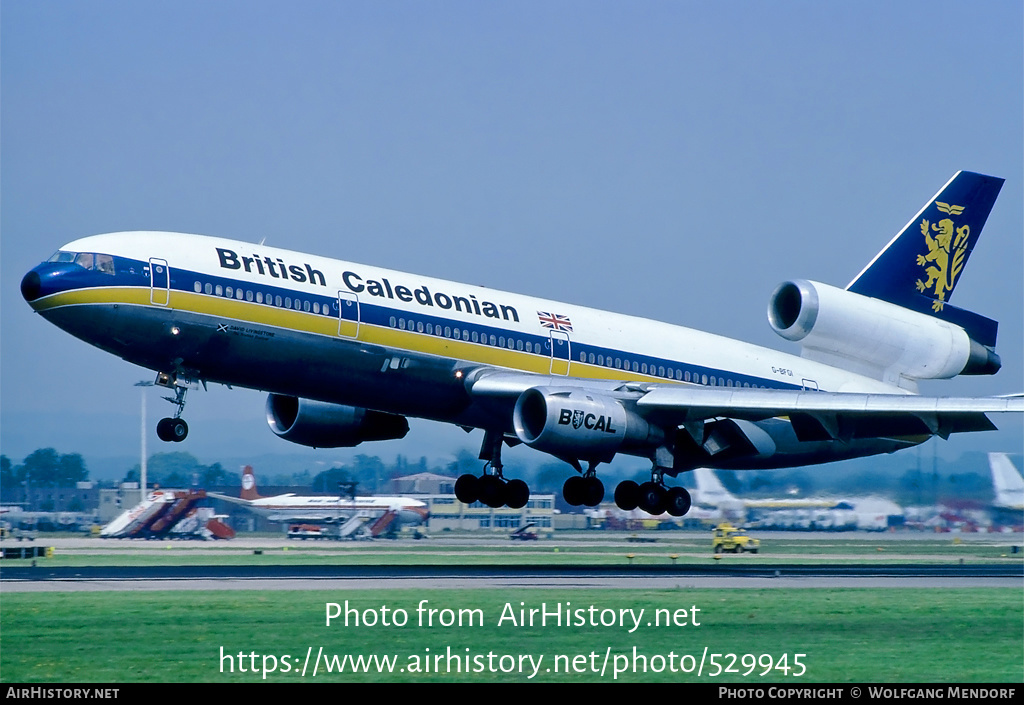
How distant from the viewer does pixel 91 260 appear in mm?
29188

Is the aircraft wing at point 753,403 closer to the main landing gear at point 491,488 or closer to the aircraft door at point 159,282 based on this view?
the main landing gear at point 491,488

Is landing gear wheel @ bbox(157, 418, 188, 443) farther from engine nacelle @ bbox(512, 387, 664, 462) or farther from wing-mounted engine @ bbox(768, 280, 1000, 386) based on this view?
wing-mounted engine @ bbox(768, 280, 1000, 386)

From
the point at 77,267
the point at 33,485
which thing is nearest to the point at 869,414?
the point at 77,267

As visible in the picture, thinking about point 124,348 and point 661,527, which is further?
point 661,527

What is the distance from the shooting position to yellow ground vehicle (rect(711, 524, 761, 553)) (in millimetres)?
50747

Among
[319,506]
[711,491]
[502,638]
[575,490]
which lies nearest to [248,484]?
[319,506]

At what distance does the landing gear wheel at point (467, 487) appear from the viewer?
128ft

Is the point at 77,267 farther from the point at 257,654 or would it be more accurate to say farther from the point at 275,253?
the point at 257,654

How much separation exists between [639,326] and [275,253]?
11.4 metres

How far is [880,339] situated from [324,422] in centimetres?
1699

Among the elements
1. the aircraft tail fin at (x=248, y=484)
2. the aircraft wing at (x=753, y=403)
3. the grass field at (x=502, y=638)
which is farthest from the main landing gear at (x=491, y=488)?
the aircraft tail fin at (x=248, y=484)

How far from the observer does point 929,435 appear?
131ft

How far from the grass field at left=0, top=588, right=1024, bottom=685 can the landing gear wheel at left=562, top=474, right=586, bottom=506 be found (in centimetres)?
805

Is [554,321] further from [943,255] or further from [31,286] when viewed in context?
[943,255]
